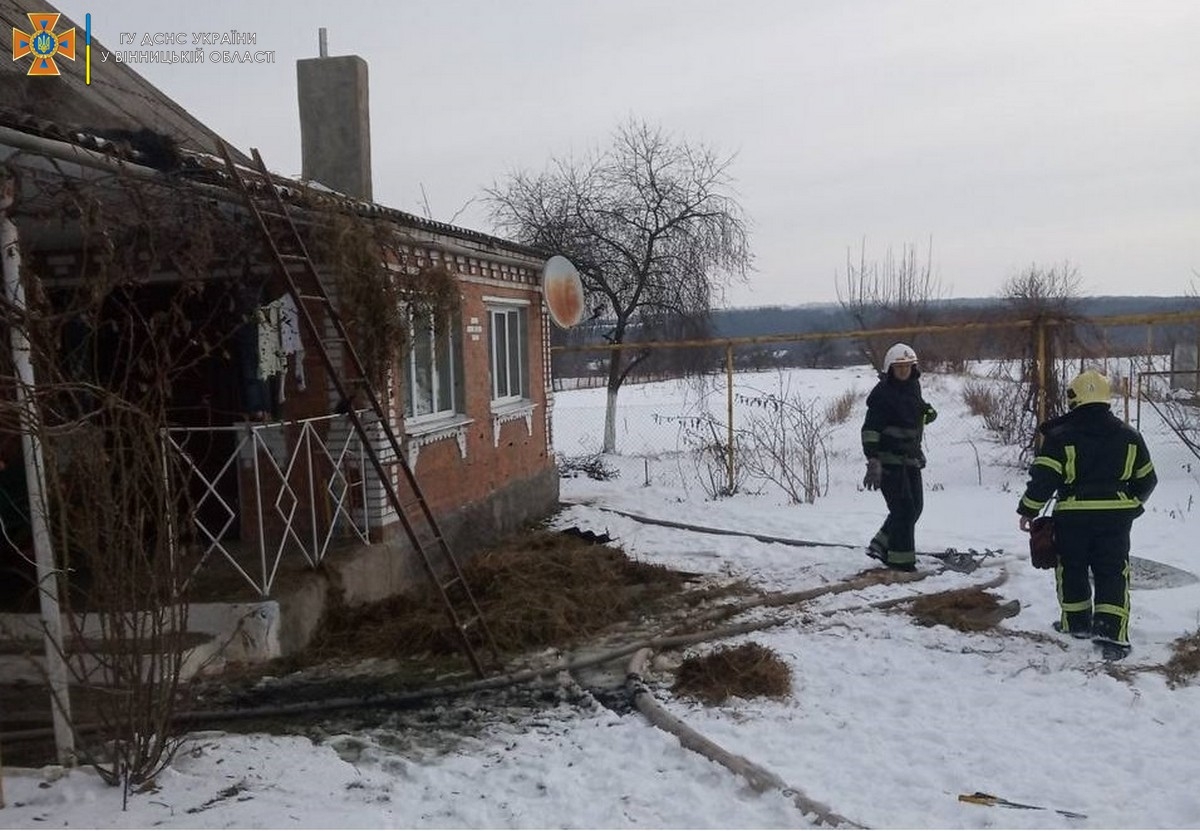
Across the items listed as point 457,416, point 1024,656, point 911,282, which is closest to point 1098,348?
point 1024,656

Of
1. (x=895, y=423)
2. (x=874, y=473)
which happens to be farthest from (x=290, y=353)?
(x=895, y=423)

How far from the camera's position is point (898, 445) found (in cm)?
777

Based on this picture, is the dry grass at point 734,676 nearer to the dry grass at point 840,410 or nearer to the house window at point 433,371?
the house window at point 433,371

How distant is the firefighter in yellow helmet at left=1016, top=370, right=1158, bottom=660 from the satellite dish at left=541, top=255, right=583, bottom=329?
6197 mm

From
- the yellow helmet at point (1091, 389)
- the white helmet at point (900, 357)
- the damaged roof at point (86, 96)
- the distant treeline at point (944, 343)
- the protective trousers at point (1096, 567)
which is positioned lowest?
the protective trousers at point (1096, 567)

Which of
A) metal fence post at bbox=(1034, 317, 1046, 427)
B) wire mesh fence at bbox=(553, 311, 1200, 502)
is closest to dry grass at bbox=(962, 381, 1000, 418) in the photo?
wire mesh fence at bbox=(553, 311, 1200, 502)

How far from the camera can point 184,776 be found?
4.02m

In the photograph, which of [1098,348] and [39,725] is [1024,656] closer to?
[39,725]

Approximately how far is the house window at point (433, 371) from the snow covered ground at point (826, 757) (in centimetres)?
369

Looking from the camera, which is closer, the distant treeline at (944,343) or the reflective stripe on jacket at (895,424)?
the reflective stripe on jacket at (895,424)

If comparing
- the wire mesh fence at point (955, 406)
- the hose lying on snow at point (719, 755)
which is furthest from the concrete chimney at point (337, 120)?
the hose lying on snow at point (719, 755)


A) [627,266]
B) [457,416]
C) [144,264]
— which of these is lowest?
[457,416]

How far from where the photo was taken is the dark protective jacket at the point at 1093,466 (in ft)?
18.3

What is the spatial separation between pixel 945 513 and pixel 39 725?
8.89 meters
